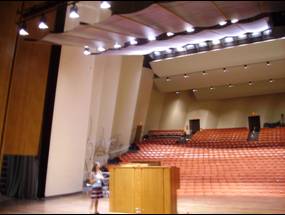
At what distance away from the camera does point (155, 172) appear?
5.25 meters

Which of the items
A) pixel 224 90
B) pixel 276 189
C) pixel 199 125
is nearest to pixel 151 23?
pixel 276 189

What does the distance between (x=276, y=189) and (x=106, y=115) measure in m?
6.46

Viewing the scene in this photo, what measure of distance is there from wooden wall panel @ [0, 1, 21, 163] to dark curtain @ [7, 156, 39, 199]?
154 cm

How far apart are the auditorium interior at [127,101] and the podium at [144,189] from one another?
18 millimetres

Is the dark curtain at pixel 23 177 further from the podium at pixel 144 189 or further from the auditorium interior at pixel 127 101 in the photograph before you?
the podium at pixel 144 189

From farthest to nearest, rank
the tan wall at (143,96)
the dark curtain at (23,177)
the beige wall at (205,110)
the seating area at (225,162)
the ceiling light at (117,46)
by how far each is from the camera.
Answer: the beige wall at (205,110) < the tan wall at (143,96) < the seating area at (225,162) < the dark curtain at (23,177) < the ceiling light at (117,46)

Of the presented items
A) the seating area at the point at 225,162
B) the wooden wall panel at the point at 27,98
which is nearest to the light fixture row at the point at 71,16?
the wooden wall panel at the point at 27,98

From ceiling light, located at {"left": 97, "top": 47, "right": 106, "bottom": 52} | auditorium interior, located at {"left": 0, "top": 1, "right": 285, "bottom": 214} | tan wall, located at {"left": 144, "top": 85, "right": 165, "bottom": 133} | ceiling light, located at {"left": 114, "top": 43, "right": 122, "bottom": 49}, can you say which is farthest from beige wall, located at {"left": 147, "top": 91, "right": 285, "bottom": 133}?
ceiling light, located at {"left": 114, "top": 43, "right": 122, "bottom": 49}

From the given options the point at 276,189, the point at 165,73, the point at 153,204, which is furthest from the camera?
the point at 165,73

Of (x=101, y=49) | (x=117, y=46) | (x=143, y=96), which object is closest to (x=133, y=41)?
(x=117, y=46)

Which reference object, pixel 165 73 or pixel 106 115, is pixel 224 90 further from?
pixel 106 115

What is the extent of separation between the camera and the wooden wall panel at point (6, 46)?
6.34 m

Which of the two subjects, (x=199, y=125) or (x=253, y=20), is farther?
(x=199, y=125)

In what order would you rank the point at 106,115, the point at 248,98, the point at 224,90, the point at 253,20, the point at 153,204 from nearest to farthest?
the point at 153,204
the point at 253,20
the point at 106,115
the point at 224,90
the point at 248,98
